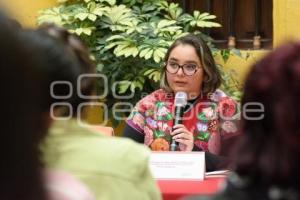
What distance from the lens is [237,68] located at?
481cm

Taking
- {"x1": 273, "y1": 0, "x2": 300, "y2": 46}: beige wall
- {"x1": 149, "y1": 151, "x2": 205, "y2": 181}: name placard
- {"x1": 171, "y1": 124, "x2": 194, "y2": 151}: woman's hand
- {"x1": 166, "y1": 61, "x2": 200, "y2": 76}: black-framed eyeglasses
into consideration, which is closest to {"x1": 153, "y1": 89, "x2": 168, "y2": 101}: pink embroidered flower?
{"x1": 166, "y1": 61, "x2": 200, "y2": 76}: black-framed eyeglasses

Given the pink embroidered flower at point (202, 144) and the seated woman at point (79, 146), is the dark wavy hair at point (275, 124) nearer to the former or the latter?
the seated woman at point (79, 146)

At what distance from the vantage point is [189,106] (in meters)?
3.67

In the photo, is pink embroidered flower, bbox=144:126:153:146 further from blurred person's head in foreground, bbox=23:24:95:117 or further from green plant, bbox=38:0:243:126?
blurred person's head in foreground, bbox=23:24:95:117

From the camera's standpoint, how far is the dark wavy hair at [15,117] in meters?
0.95

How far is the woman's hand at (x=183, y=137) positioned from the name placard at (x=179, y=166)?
1.20 ft

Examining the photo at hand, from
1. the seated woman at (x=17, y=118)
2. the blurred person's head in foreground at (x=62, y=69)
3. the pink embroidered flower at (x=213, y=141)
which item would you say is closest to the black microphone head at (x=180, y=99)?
the pink embroidered flower at (x=213, y=141)

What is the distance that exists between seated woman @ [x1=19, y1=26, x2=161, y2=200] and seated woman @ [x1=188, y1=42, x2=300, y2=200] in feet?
1.22

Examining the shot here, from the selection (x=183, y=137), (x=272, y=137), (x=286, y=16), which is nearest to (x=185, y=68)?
(x=183, y=137)

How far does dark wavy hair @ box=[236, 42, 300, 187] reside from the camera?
1.23 metres

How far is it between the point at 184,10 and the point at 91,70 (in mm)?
3186

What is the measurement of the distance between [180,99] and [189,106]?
19 centimetres

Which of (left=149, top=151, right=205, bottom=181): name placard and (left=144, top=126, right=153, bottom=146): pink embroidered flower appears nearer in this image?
(left=149, top=151, right=205, bottom=181): name placard

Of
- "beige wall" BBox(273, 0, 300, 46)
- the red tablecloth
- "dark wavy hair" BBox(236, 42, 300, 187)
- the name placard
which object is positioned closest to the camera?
"dark wavy hair" BBox(236, 42, 300, 187)
